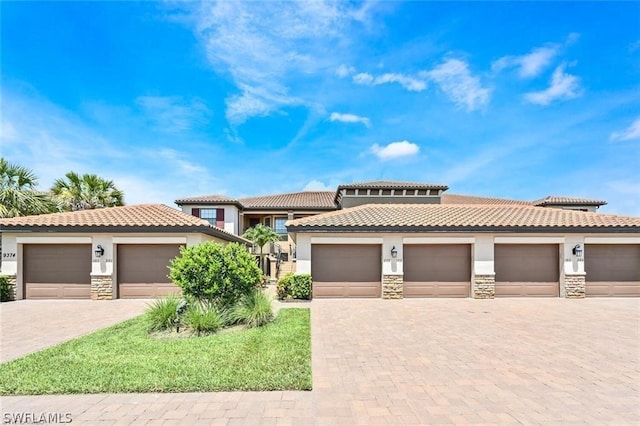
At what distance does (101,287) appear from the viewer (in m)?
13.6

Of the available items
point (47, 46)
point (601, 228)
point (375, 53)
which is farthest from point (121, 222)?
point (601, 228)

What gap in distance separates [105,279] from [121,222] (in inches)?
97.5

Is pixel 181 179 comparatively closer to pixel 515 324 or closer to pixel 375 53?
pixel 375 53

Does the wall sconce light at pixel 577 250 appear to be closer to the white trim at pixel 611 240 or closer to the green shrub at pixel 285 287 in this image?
the white trim at pixel 611 240

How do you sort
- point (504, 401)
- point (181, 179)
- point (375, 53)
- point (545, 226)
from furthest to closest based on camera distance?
point (181, 179)
point (545, 226)
point (375, 53)
point (504, 401)

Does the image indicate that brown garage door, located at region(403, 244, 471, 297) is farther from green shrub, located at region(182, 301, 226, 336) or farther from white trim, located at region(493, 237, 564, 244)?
green shrub, located at region(182, 301, 226, 336)

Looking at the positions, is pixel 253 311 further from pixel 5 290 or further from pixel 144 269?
pixel 5 290

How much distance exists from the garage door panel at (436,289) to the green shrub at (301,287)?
4266mm

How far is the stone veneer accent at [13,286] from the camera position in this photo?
13.4 meters

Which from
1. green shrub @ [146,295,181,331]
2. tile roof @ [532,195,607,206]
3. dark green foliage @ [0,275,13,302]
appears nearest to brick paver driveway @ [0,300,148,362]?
dark green foliage @ [0,275,13,302]

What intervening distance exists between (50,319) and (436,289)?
46.3 ft

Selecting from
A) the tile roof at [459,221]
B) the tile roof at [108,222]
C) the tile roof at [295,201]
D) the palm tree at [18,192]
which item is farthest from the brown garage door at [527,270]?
the palm tree at [18,192]

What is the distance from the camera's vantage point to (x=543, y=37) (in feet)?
39.1

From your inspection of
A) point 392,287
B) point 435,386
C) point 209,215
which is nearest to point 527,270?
point 392,287
